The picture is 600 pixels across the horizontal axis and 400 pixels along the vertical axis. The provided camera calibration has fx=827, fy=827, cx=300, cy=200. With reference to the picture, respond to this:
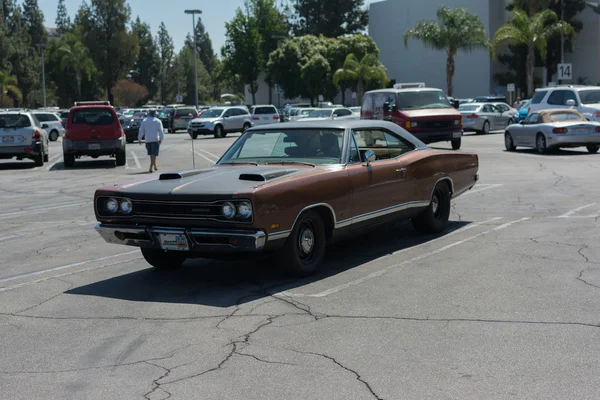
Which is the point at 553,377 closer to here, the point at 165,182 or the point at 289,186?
the point at 289,186

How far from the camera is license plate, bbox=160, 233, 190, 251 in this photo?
753cm

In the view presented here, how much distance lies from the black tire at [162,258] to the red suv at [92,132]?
54.9ft

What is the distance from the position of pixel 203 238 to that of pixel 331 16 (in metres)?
92.3

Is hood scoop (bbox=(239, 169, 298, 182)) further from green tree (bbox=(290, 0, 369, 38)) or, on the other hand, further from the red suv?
green tree (bbox=(290, 0, 369, 38))

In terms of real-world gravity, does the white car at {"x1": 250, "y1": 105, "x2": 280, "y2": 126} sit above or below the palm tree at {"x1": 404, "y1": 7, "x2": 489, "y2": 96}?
below

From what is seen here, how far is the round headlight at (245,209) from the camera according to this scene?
732cm

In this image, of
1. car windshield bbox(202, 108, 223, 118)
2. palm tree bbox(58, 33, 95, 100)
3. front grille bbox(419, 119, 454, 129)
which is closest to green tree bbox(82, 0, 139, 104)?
palm tree bbox(58, 33, 95, 100)

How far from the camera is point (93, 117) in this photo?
2505 cm

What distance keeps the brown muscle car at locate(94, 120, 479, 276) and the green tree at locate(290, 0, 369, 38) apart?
89.2 meters

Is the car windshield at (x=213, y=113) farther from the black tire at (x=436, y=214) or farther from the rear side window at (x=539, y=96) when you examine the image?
the black tire at (x=436, y=214)

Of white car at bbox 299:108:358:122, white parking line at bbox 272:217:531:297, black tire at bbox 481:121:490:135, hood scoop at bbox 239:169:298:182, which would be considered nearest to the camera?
white parking line at bbox 272:217:531:297

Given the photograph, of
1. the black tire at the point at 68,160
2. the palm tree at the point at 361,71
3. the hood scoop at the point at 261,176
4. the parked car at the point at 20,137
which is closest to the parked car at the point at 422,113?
the black tire at the point at 68,160

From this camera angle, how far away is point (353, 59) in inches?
2653

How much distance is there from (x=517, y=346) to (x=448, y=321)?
2.57 feet
